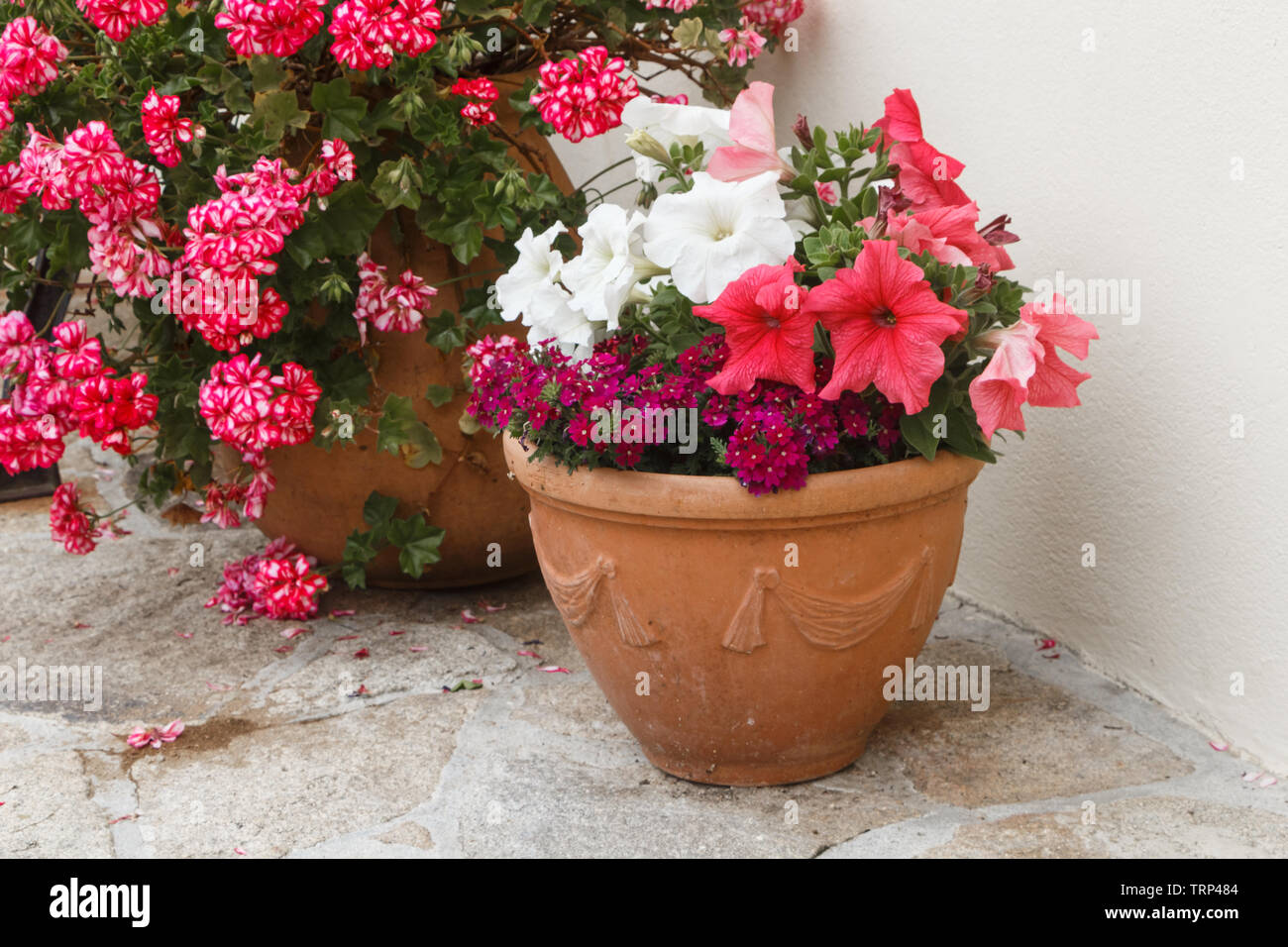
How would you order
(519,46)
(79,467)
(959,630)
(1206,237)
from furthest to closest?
(79,467)
(519,46)
(959,630)
(1206,237)

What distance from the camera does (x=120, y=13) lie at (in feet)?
6.48

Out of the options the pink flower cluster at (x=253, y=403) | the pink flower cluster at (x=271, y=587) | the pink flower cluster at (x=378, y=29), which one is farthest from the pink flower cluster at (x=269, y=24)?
the pink flower cluster at (x=271, y=587)

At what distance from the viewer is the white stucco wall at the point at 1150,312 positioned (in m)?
1.68

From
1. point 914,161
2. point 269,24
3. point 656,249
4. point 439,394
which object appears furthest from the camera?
point 439,394

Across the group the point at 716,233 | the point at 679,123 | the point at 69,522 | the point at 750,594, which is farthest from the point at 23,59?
the point at 750,594

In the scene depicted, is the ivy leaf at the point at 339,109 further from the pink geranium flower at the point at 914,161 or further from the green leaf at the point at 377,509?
the pink geranium flower at the point at 914,161

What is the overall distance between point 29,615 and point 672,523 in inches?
63.1

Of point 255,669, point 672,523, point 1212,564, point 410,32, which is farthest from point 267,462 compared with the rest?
point 1212,564

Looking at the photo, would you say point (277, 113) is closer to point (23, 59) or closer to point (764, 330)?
point (23, 59)

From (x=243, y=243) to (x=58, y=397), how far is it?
0.45 metres

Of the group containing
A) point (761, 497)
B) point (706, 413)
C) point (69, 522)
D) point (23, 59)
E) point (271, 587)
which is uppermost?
point (23, 59)

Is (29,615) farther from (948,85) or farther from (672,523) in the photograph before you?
(948,85)

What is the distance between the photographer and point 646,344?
174 cm

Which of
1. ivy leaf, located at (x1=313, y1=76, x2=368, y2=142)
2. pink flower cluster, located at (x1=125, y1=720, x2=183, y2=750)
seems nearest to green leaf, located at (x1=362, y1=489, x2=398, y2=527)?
pink flower cluster, located at (x1=125, y1=720, x2=183, y2=750)
